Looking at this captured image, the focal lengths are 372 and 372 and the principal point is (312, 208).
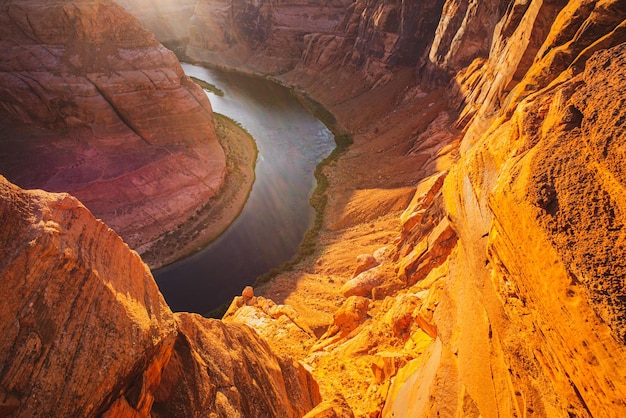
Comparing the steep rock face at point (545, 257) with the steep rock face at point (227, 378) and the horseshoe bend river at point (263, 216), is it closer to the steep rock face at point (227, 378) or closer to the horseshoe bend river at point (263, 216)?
the steep rock face at point (227, 378)

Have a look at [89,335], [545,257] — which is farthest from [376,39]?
[89,335]

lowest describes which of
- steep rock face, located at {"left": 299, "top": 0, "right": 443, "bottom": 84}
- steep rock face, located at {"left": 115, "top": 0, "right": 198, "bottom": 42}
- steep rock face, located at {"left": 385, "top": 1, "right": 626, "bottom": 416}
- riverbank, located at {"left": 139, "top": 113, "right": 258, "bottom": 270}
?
riverbank, located at {"left": 139, "top": 113, "right": 258, "bottom": 270}

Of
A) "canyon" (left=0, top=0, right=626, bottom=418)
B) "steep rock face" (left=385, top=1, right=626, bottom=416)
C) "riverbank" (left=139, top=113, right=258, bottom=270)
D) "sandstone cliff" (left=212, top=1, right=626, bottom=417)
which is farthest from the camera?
"riverbank" (left=139, top=113, right=258, bottom=270)

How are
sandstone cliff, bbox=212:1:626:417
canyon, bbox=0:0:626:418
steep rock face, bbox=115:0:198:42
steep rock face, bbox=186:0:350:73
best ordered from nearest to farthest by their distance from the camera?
sandstone cliff, bbox=212:1:626:417, canyon, bbox=0:0:626:418, steep rock face, bbox=186:0:350:73, steep rock face, bbox=115:0:198:42

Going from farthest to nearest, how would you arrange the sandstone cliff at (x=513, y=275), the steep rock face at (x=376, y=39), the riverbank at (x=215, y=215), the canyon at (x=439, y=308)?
the steep rock face at (x=376, y=39) < the riverbank at (x=215, y=215) < the canyon at (x=439, y=308) < the sandstone cliff at (x=513, y=275)

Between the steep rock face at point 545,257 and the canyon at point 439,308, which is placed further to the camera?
the canyon at point 439,308

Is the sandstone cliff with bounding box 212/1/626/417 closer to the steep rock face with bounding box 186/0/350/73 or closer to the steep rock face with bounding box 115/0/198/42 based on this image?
the steep rock face with bounding box 186/0/350/73

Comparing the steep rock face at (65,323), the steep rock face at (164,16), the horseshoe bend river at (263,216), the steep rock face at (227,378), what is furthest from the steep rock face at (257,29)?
the steep rock face at (65,323)

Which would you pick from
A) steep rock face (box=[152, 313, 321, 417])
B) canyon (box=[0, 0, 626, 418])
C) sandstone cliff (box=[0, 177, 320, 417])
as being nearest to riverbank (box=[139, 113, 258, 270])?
canyon (box=[0, 0, 626, 418])
